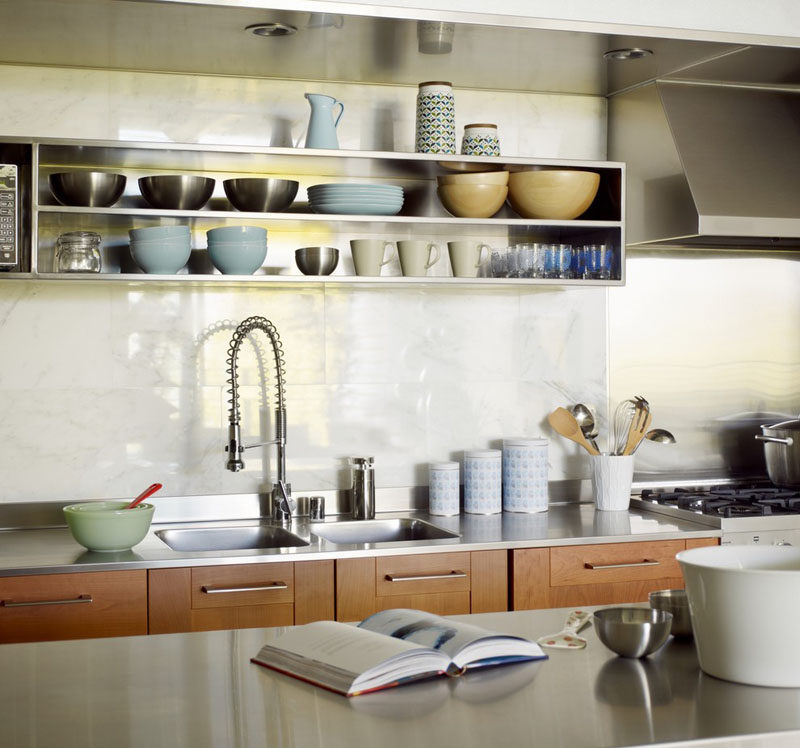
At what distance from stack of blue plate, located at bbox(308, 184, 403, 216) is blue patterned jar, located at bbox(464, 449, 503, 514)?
32.5 inches

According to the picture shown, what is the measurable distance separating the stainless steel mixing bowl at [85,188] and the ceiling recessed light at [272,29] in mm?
561

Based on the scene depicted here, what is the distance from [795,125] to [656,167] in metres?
0.56

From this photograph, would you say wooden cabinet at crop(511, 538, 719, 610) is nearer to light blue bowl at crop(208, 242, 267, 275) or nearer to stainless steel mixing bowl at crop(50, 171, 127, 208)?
light blue bowl at crop(208, 242, 267, 275)

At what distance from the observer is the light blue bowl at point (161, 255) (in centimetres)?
295

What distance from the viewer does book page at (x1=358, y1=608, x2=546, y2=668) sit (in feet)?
4.98

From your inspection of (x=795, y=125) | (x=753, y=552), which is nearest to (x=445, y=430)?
(x=795, y=125)

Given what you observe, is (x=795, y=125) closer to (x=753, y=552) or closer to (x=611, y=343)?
(x=611, y=343)

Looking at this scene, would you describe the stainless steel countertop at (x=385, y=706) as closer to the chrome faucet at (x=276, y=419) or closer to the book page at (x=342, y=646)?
the book page at (x=342, y=646)

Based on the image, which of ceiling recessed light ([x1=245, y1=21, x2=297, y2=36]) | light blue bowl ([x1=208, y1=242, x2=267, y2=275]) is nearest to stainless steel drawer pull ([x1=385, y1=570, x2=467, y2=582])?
light blue bowl ([x1=208, y1=242, x2=267, y2=275])

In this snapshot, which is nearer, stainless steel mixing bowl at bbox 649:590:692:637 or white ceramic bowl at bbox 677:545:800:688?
white ceramic bowl at bbox 677:545:800:688

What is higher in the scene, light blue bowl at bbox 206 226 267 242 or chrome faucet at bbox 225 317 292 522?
light blue bowl at bbox 206 226 267 242

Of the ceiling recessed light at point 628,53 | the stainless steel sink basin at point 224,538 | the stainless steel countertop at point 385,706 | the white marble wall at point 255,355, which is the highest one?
the ceiling recessed light at point 628,53

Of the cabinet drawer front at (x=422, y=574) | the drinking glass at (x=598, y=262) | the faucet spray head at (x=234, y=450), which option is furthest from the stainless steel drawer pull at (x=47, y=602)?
the drinking glass at (x=598, y=262)

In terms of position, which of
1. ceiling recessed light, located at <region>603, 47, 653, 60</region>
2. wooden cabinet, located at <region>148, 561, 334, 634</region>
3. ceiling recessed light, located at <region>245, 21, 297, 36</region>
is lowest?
wooden cabinet, located at <region>148, 561, 334, 634</region>
